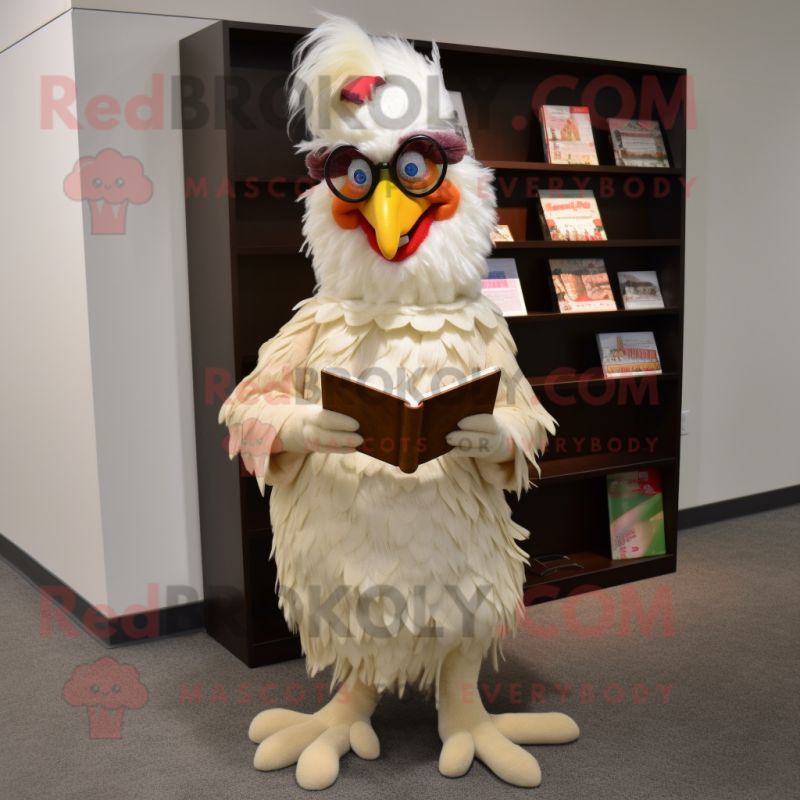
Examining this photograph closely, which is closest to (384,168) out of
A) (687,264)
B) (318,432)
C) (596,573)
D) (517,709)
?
(318,432)

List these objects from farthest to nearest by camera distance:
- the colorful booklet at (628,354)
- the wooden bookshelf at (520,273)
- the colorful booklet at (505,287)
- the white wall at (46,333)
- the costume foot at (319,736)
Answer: the colorful booklet at (628,354)
the colorful booklet at (505,287)
the white wall at (46,333)
the wooden bookshelf at (520,273)
the costume foot at (319,736)

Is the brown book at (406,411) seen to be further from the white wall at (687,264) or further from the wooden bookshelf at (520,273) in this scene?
the white wall at (687,264)

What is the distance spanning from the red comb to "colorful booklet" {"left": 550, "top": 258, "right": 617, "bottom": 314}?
1.47 m

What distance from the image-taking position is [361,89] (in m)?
1.82

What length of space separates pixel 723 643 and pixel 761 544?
1.07m

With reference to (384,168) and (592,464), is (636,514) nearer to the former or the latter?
(592,464)

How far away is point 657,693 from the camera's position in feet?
7.95

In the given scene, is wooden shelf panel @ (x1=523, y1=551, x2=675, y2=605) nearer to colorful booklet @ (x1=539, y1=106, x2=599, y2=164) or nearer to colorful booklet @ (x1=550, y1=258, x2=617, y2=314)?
colorful booklet @ (x1=550, y1=258, x2=617, y2=314)

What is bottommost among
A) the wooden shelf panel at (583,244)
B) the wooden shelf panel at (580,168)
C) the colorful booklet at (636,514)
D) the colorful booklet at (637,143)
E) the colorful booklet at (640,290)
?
the colorful booklet at (636,514)

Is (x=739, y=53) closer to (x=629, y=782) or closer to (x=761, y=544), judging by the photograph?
(x=761, y=544)

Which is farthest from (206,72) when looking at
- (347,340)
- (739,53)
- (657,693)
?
(739,53)

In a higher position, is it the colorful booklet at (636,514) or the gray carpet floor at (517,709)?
the colorful booklet at (636,514)

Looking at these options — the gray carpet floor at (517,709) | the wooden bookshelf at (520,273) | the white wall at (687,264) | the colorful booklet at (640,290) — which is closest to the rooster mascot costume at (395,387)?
the gray carpet floor at (517,709)

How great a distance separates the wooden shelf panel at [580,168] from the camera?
9.60ft
